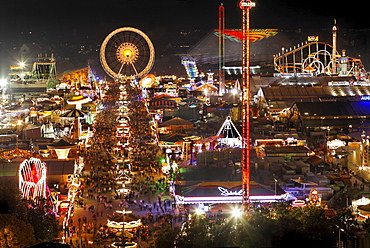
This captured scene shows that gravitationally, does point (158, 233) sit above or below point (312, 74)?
below

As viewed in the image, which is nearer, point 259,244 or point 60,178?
point 259,244

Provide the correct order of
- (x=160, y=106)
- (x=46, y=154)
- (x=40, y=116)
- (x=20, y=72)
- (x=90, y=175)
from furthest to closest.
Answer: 1. (x=20, y=72)
2. (x=160, y=106)
3. (x=40, y=116)
4. (x=46, y=154)
5. (x=90, y=175)

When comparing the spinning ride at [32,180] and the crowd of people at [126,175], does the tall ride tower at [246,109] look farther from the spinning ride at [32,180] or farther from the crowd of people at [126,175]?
the spinning ride at [32,180]

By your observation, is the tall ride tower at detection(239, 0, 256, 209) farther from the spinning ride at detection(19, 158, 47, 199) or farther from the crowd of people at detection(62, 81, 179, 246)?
the spinning ride at detection(19, 158, 47, 199)

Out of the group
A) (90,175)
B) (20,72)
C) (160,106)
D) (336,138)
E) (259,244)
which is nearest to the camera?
(259,244)

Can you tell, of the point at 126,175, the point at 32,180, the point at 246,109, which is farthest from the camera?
the point at 126,175

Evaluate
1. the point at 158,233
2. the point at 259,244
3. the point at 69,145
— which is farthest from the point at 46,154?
the point at 259,244

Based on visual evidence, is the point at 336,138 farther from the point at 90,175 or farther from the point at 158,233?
the point at 158,233

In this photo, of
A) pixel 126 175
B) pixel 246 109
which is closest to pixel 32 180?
pixel 126 175

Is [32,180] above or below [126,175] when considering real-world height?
above

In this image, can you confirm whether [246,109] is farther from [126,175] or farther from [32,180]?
[126,175]

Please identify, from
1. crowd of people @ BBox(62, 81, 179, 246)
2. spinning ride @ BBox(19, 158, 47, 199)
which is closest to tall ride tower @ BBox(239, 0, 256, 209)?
crowd of people @ BBox(62, 81, 179, 246)
